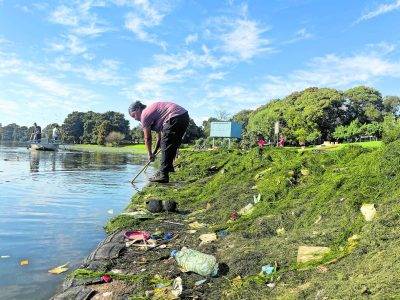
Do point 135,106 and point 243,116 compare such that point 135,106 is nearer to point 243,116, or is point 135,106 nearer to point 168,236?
point 168,236

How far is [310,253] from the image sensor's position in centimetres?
370

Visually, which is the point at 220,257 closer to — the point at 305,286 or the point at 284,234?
the point at 284,234

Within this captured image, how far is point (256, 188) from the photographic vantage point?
7.42 m

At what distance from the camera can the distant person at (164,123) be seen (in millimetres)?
8312

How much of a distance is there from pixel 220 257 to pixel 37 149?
39.4 meters

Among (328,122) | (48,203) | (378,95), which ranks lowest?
(48,203)

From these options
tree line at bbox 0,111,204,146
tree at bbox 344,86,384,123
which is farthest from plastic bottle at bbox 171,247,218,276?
tree line at bbox 0,111,204,146

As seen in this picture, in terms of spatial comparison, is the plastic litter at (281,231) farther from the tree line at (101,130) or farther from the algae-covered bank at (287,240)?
the tree line at (101,130)

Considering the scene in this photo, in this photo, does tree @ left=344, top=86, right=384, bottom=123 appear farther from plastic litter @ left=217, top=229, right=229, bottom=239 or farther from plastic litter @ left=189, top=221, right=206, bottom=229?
plastic litter @ left=217, top=229, right=229, bottom=239

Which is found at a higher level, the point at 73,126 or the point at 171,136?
the point at 73,126

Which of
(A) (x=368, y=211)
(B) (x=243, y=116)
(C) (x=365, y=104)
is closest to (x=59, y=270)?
(A) (x=368, y=211)

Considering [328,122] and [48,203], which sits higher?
[328,122]

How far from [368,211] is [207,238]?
1766 mm

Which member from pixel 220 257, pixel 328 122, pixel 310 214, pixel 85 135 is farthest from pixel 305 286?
pixel 85 135
